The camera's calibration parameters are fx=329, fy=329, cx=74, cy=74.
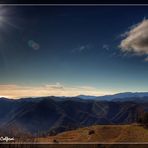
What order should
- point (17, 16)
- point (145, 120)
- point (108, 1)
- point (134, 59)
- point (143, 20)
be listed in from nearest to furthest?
point (108, 1) → point (17, 16) → point (143, 20) → point (134, 59) → point (145, 120)

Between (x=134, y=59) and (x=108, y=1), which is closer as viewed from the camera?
(x=108, y=1)

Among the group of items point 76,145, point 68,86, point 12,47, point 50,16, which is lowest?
point 76,145

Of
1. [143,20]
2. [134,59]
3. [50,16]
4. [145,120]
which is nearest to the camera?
[50,16]

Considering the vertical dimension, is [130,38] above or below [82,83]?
above

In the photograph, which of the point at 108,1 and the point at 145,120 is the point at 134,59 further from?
the point at 108,1

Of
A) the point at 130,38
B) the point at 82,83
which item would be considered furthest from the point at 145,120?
the point at 130,38

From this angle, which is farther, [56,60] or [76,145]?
[56,60]

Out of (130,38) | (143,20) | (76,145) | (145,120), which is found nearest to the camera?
(76,145)

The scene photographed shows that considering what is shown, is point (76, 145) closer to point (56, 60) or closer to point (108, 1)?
point (108, 1)

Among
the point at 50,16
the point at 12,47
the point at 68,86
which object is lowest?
the point at 68,86

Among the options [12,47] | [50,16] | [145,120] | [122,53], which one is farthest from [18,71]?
[145,120]
